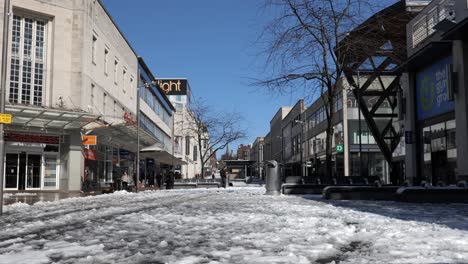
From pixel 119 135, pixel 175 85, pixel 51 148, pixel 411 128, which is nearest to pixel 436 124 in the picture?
pixel 411 128

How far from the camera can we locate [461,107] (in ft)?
66.0

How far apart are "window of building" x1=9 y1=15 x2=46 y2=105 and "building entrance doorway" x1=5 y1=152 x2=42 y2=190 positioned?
3.76m

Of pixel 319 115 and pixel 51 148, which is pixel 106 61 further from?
pixel 319 115

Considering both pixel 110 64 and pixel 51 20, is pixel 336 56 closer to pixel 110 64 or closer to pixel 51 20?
pixel 51 20

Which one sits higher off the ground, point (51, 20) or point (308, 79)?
point (51, 20)

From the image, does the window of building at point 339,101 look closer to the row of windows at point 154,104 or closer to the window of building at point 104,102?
the row of windows at point 154,104

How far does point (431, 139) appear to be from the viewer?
24391mm

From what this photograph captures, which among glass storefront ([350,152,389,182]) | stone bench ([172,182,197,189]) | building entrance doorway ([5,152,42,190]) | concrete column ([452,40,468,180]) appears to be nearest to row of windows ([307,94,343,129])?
glass storefront ([350,152,389,182])

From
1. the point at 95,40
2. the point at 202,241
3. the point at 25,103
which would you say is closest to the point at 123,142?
the point at 95,40

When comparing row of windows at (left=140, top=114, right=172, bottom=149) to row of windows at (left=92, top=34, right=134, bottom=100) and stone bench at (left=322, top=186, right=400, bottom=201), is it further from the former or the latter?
stone bench at (left=322, top=186, right=400, bottom=201)

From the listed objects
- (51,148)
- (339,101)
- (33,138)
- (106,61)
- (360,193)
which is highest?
(106,61)

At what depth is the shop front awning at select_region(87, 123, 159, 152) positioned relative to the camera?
116ft

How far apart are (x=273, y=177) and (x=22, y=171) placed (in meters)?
19.3

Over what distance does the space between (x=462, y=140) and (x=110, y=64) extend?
3029 cm
